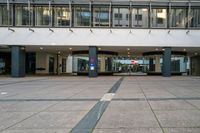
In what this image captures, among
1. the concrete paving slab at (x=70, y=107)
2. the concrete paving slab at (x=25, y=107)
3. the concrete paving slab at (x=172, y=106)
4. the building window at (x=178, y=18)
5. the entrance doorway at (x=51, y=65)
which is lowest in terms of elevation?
the concrete paving slab at (x=25, y=107)

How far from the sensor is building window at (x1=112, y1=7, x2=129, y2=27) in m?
38.6

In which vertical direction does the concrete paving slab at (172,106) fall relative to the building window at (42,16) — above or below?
below

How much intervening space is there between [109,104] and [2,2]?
3031cm

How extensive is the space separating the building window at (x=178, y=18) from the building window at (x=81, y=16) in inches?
416

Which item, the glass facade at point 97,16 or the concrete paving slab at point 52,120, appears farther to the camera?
the glass facade at point 97,16

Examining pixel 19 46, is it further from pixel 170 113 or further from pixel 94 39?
pixel 170 113

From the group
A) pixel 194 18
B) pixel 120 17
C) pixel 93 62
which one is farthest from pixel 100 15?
pixel 194 18

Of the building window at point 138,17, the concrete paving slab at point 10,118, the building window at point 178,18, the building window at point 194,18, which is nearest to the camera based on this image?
the concrete paving slab at point 10,118

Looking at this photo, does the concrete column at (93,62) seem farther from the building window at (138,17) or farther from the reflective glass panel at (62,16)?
the building window at (138,17)

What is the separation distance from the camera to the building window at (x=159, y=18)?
38625mm

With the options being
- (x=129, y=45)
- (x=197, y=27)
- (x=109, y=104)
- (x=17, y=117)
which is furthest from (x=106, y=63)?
(x=17, y=117)

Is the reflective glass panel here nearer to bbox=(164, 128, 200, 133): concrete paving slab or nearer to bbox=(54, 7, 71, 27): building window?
bbox=(54, 7, 71, 27): building window

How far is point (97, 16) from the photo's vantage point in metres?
38.9

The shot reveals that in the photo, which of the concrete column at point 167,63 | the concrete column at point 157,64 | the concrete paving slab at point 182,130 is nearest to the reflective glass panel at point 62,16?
the concrete column at point 167,63
